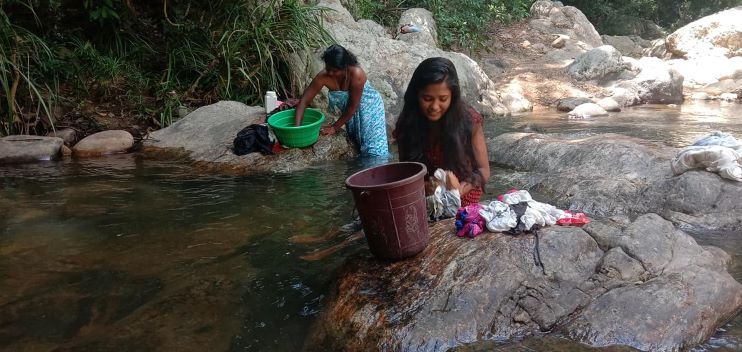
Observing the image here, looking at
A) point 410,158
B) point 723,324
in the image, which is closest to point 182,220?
point 410,158

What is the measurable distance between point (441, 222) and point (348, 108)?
2.98 metres

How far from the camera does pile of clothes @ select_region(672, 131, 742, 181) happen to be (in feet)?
13.3

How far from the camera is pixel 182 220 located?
14.1ft

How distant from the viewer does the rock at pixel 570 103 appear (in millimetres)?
10000

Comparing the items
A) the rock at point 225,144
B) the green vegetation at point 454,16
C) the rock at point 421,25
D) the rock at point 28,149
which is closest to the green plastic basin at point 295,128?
the rock at point 225,144

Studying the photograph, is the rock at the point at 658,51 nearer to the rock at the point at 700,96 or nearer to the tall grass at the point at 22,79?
the rock at the point at 700,96

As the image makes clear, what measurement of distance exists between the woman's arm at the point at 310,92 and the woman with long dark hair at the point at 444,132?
2.55m

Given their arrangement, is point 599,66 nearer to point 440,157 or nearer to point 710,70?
point 710,70

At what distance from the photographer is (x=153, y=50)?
8398 mm

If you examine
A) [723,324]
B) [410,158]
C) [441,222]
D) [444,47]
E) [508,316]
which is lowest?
[723,324]

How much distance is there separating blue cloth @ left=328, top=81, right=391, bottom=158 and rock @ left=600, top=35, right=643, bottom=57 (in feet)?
38.9

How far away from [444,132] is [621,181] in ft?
6.56

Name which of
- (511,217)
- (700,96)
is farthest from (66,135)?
(700,96)

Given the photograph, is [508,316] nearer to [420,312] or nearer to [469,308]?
[469,308]
